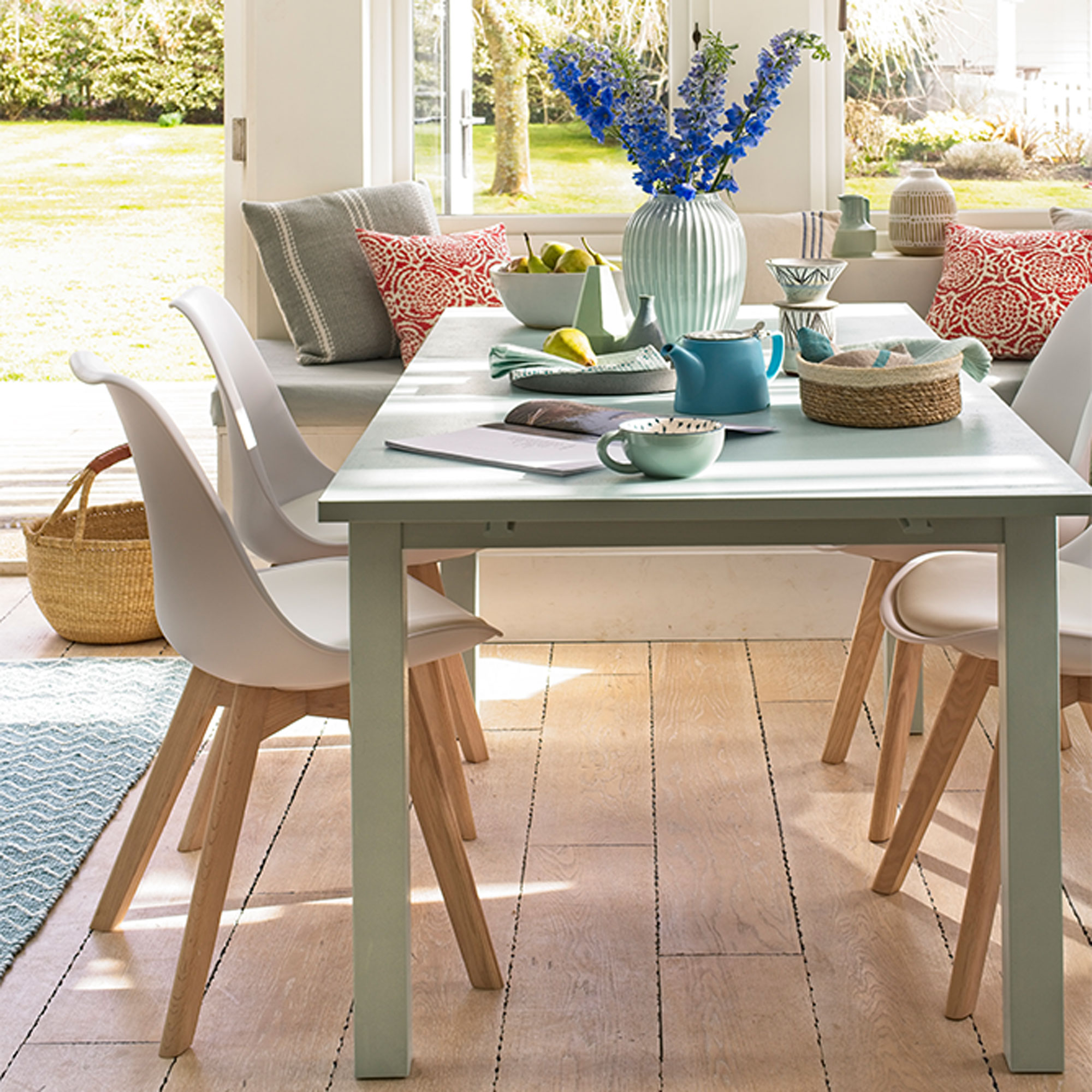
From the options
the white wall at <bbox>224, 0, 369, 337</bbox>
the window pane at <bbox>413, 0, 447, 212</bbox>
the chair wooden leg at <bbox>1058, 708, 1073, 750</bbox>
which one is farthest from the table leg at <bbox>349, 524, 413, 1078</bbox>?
the window pane at <bbox>413, 0, 447, 212</bbox>

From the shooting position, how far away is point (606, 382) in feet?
7.49

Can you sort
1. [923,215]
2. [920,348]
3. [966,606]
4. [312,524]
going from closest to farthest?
[966,606] → [920,348] → [312,524] → [923,215]

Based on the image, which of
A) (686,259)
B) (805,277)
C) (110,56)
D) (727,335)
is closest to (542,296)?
(686,259)

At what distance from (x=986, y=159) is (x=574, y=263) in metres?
1.96

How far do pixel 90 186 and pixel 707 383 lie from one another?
6436 mm

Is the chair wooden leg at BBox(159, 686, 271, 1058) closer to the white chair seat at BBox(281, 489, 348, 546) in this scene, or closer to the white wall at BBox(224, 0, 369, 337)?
the white chair seat at BBox(281, 489, 348, 546)

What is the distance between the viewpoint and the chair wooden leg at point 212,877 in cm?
193

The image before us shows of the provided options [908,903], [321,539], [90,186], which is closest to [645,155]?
[321,539]

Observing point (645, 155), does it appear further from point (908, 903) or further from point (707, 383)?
point (908, 903)

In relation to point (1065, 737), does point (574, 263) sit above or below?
above

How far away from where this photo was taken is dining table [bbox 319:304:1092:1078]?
165cm

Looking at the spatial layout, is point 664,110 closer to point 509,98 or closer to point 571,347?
point 571,347

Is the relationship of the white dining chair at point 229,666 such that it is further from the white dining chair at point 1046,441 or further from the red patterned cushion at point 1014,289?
the red patterned cushion at point 1014,289

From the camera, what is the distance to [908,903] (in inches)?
90.7
